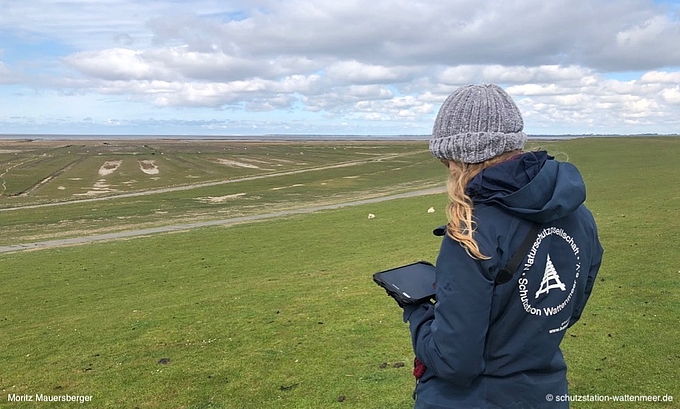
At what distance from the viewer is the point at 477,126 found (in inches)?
107

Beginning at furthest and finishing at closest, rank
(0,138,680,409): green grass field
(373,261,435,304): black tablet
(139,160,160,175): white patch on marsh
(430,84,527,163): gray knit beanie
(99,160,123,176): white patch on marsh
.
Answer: (99,160,123,176): white patch on marsh, (139,160,160,175): white patch on marsh, (0,138,680,409): green grass field, (373,261,435,304): black tablet, (430,84,527,163): gray knit beanie

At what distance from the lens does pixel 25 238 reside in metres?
32.1

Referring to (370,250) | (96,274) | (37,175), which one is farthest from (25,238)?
(37,175)

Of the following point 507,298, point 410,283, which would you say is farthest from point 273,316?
point 507,298

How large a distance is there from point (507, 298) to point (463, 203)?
53 cm

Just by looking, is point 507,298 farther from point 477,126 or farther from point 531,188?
point 477,126

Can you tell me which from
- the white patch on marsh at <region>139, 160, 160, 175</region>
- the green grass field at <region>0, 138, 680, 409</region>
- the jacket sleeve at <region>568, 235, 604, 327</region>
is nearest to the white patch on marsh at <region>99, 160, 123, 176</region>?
the white patch on marsh at <region>139, 160, 160, 175</region>

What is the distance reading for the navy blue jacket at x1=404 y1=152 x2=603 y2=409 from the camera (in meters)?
2.46

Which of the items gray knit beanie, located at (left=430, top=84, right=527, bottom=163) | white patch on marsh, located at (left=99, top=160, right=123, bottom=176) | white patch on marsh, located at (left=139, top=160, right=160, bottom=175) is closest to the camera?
gray knit beanie, located at (left=430, top=84, right=527, bottom=163)

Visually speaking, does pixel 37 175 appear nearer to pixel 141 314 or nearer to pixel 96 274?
pixel 96 274

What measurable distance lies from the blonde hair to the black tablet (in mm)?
475

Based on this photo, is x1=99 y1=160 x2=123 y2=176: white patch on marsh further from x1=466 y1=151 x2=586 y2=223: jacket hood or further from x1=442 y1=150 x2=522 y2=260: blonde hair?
x1=466 y1=151 x2=586 y2=223: jacket hood

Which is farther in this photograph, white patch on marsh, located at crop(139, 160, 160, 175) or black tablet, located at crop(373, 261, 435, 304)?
white patch on marsh, located at crop(139, 160, 160, 175)

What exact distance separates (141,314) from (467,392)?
1104cm
